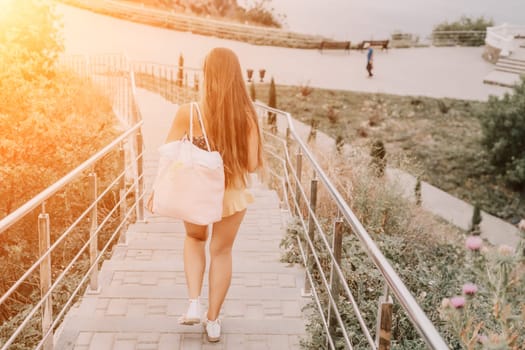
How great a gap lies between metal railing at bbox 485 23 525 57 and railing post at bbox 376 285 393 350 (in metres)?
33.2

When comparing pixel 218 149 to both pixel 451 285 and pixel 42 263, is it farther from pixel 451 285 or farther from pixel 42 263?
pixel 451 285

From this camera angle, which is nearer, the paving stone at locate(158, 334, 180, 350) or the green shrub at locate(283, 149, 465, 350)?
the paving stone at locate(158, 334, 180, 350)

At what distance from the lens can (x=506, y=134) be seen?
20.4 meters

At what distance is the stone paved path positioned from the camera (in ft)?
11.4

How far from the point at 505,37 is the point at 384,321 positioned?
35.0 meters

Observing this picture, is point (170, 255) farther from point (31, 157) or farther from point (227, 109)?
point (31, 157)


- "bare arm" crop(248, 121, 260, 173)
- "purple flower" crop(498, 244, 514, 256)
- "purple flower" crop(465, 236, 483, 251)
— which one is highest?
"bare arm" crop(248, 121, 260, 173)

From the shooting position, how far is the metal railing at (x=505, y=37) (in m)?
32.6

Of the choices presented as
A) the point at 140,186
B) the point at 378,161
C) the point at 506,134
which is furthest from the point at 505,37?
the point at 140,186

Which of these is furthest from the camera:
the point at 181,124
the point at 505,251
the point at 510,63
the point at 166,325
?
the point at 510,63

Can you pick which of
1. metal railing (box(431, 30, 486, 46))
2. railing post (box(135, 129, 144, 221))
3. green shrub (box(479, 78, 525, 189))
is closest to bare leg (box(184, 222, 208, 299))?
railing post (box(135, 129, 144, 221))

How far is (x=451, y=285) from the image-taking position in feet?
15.7

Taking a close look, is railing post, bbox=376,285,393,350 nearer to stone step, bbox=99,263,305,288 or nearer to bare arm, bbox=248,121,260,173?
bare arm, bbox=248,121,260,173

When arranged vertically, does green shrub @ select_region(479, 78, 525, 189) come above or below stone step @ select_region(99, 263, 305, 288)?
below
